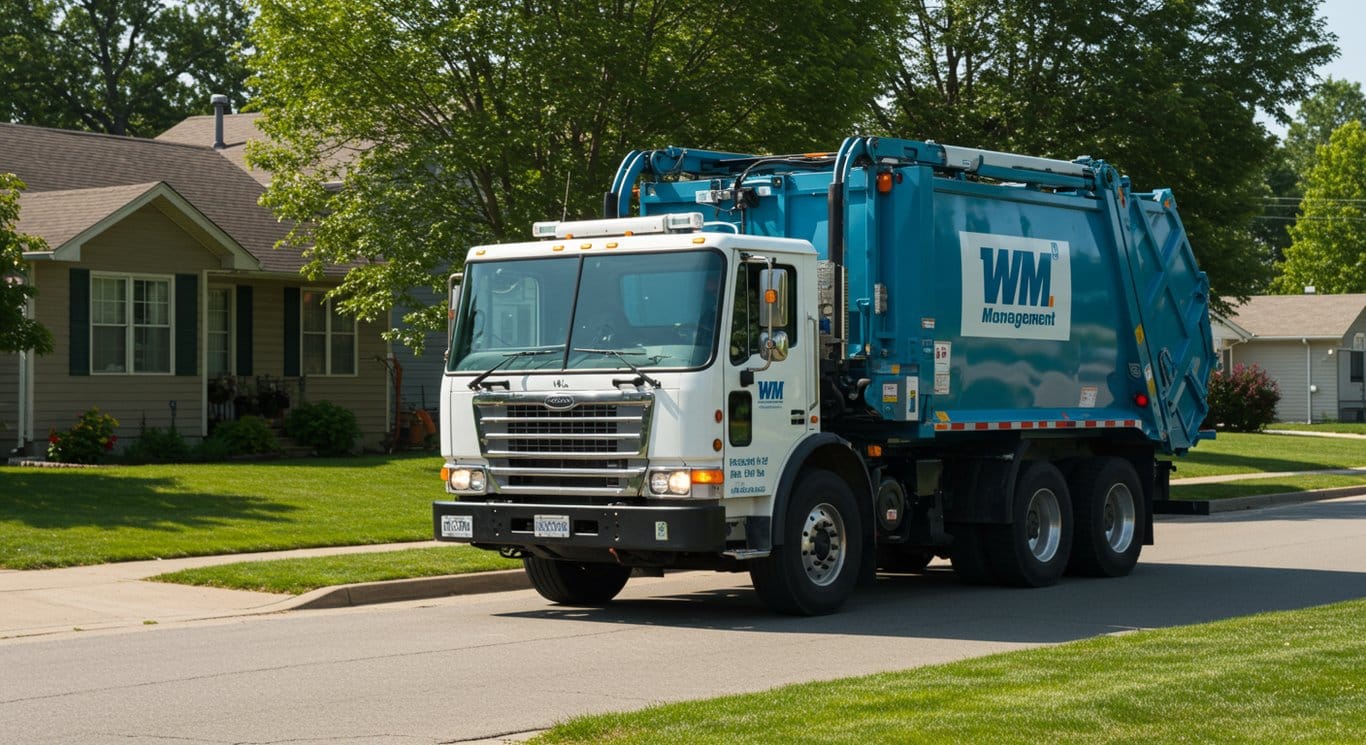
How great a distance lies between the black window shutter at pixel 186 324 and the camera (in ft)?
92.2

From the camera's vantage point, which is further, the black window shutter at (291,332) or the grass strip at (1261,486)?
the black window shutter at (291,332)

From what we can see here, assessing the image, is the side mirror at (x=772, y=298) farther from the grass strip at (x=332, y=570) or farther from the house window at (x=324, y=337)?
the house window at (x=324, y=337)

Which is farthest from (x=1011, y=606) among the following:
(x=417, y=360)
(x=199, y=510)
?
(x=417, y=360)

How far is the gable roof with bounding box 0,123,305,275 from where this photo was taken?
30844mm

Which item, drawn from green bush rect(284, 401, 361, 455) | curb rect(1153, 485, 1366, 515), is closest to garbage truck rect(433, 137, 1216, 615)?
curb rect(1153, 485, 1366, 515)

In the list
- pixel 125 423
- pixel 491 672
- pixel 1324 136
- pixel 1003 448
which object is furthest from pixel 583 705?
pixel 1324 136

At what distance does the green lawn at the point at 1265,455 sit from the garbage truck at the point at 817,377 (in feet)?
51.9

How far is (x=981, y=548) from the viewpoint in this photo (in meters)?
15.3

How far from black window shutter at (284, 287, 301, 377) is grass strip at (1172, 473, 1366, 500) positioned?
15.2m

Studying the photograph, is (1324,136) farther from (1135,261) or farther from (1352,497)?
(1135,261)

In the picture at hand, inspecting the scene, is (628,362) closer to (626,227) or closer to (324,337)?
(626,227)

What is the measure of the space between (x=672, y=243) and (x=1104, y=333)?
5706 millimetres

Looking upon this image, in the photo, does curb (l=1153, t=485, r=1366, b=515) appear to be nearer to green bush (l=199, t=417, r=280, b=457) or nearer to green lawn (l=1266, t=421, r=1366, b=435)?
green bush (l=199, t=417, r=280, b=457)

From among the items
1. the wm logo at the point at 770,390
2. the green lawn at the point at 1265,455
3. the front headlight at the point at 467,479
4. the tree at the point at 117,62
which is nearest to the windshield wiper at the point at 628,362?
the wm logo at the point at 770,390
